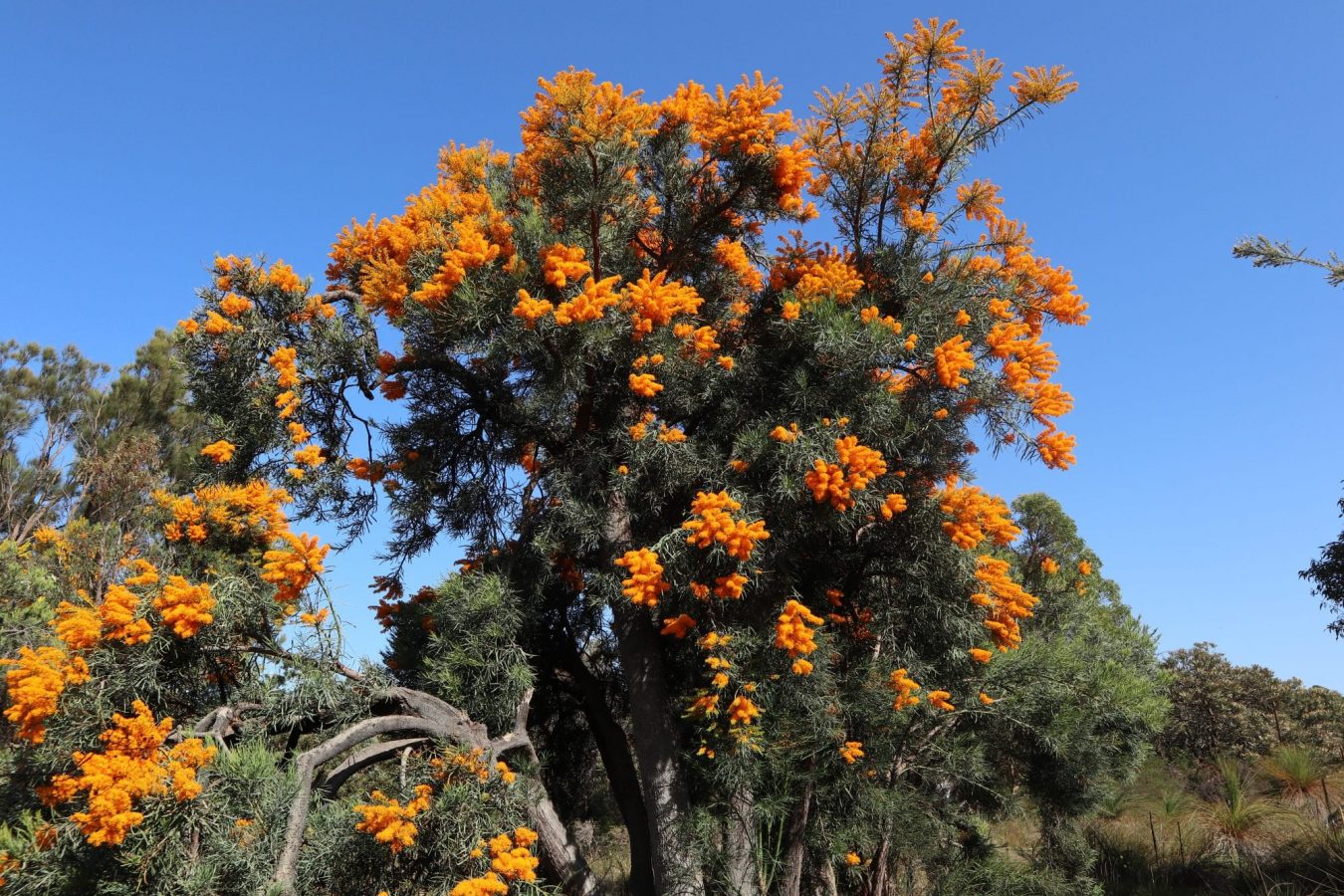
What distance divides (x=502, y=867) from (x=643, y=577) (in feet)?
6.20

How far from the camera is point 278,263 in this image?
25.0 feet

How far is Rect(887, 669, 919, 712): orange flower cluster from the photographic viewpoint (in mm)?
6648

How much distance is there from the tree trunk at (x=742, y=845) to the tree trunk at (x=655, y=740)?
1.00 feet

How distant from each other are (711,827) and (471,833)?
221 cm

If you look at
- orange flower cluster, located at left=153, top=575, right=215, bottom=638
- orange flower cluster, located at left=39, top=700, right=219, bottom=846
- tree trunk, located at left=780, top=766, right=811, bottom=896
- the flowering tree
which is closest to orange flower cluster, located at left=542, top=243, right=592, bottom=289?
the flowering tree

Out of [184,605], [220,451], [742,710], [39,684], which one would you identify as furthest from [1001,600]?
Result: [39,684]

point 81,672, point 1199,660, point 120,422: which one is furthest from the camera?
point 1199,660

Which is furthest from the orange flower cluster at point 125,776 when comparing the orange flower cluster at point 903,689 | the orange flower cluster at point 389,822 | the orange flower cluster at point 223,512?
the orange flower cluster at point 903,689

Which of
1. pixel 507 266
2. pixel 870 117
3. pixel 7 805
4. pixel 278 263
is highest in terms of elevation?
pixel 870 117

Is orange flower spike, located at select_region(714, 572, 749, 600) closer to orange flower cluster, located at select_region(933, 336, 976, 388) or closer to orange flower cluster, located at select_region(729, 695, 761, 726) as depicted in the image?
orange flower cluster, located at select_region(729, 695, 761, 726)

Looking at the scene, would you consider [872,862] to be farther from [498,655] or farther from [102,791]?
[102,791]

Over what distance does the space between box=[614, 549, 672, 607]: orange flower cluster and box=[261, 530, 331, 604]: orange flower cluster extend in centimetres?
204

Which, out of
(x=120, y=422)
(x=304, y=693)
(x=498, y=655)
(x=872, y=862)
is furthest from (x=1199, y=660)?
(x=120, y=422)

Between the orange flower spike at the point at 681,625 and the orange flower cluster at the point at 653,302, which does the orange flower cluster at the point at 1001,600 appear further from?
the orange flower cluster at the point at 653,302
